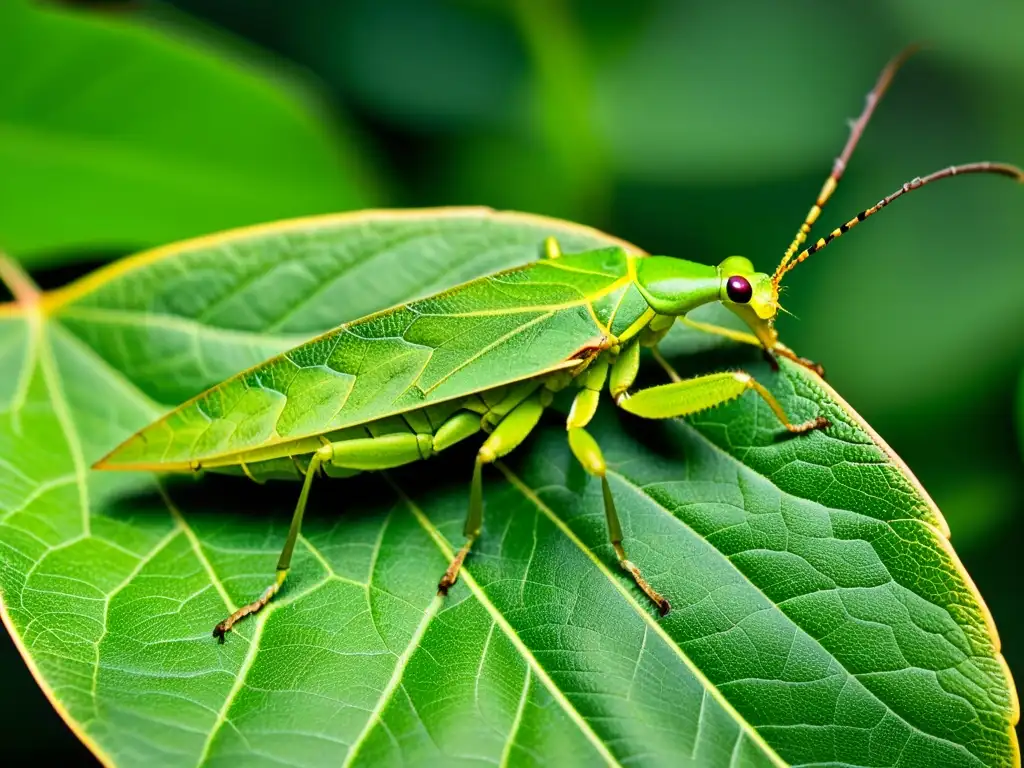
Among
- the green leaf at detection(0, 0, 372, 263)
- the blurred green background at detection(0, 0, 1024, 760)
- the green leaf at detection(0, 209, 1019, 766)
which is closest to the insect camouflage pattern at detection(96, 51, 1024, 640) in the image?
the green leaf at detection(0, 209, 1019, 766)

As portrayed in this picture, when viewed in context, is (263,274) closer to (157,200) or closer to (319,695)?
(157,200)

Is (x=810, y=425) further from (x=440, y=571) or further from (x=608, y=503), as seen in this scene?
(x=440, y=571)

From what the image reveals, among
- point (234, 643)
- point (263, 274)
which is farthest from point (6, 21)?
point (234, 643)

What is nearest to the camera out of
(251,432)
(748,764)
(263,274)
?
(748,764)

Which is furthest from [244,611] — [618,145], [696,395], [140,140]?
[618,145]

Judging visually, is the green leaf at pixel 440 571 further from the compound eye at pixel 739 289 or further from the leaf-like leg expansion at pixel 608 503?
the compound eye at pixel 739 289

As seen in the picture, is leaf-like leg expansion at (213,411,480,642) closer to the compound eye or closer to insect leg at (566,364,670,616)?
insect leg at (566,364,670,616)
